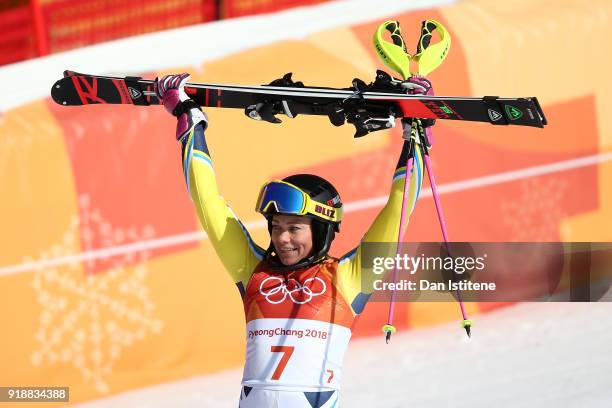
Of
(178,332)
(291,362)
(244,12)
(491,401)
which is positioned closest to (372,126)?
(291,362)

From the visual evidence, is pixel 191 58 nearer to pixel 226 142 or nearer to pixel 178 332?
pixel 226 142

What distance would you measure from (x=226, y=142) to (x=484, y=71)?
68.1 inches

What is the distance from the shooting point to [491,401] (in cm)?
650

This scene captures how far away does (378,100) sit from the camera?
453 centimetres

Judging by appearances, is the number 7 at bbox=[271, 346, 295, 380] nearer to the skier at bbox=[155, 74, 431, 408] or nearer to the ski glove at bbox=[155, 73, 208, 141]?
the skier at bbox=[155, 74, 431, 408]

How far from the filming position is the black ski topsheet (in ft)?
14.1

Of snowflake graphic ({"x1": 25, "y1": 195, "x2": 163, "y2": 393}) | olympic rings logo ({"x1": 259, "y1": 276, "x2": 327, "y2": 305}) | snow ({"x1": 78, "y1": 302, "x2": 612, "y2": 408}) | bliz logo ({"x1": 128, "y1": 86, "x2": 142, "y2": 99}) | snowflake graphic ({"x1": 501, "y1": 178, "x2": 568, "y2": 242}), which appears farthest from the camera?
snowflake graphic ({"x1": 501, "y1": 178, "x2": 568, "y2": 242})

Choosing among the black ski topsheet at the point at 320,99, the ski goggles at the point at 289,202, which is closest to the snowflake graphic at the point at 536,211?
the black ski topsheet at the point at 320,99

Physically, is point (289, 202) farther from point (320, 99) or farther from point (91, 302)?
point (91, 302)

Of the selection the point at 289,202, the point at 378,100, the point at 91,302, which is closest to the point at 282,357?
the point at 289,202

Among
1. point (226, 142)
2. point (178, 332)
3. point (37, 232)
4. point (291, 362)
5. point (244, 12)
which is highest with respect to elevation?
point (244, 12)

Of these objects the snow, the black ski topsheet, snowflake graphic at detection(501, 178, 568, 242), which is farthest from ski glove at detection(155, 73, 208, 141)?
snowflake graphic at detection(501, 178, 568, 242)

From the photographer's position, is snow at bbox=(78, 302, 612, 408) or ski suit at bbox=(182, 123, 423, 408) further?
snow at bbox=(78, 302, 612, 408)

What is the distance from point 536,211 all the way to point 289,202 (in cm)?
373
